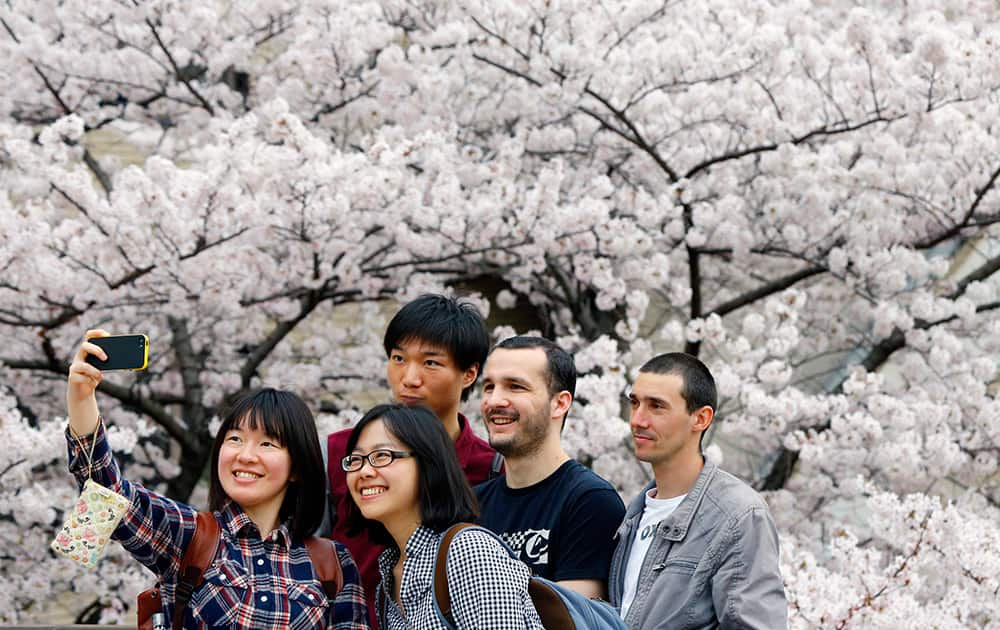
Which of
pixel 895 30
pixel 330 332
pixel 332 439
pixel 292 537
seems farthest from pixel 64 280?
pixel 895 30

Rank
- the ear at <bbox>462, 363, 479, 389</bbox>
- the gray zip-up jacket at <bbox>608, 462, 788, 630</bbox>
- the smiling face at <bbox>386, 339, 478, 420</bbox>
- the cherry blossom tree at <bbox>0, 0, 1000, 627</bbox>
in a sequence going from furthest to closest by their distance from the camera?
1. the cherry blossom tree at <bbox>0, 0, 1000, 627</bbox>
2. the ear at <bbox>462, 363, 479, 389</bbox>
3. the smiling face at <bbox>386, 339, 478, 420</bbox>
4. the gray zip-up jacket at <bbox>608, 462, 788, 630</bbox>

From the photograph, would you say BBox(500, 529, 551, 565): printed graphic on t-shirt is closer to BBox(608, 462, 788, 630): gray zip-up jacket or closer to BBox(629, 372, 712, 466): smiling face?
BBox(608, 462, 788, 630): gray zip-up jacket

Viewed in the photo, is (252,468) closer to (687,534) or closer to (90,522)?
(90,522)

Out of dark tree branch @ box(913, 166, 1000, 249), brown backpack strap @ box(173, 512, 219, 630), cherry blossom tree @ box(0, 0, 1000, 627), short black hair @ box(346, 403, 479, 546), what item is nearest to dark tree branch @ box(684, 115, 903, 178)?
cherry blossom tree @ box(0, 0, 1000, 627)

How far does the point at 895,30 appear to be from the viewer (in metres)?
7.50

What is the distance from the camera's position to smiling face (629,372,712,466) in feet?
9.12

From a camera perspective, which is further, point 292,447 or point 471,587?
point 292,447

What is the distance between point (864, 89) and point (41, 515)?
17.5 feet

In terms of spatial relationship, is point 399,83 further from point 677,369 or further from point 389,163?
point 677,369

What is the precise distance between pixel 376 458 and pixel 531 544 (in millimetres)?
498

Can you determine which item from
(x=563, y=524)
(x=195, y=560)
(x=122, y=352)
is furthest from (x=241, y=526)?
(x=563, y=524)

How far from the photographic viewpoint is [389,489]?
2.43 meters

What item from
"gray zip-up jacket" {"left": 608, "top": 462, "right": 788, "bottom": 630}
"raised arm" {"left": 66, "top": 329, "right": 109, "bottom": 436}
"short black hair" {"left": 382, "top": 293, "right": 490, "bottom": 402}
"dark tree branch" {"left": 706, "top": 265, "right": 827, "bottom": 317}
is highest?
"dark tree branch" {"left": 706, "top": 265, "right": 827, "bottom": 317}

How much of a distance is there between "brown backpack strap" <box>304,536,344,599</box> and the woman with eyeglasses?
0.35 feet
